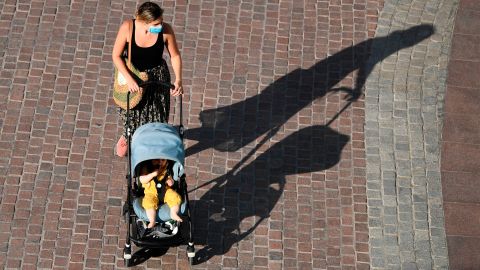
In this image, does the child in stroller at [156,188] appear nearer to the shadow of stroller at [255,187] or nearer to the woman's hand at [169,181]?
the woman's hand at [169,181]

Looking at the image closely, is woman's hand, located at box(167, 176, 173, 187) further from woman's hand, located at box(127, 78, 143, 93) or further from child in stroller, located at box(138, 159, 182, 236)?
woman's hand, located at box(127, 78, 143, 93)

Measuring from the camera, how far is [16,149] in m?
11.4

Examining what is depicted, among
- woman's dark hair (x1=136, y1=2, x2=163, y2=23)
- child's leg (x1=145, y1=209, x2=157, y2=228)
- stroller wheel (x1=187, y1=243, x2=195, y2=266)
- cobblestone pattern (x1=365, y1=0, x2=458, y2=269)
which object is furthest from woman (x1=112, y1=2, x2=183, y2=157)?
cobblestone pattern (x1=365, y1=0, x2=458, y2=269)

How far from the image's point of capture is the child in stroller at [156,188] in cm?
993

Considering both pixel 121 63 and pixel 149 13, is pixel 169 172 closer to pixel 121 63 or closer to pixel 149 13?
pixel 121 63

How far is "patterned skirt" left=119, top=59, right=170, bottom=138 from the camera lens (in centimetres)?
1035

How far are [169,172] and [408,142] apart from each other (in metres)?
3.47

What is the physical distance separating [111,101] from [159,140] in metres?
2.40

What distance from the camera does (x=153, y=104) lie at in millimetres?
10570

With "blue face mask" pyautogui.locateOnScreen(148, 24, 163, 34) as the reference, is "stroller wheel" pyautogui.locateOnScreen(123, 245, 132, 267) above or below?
below

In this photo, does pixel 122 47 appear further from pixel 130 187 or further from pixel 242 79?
pixel 242 79

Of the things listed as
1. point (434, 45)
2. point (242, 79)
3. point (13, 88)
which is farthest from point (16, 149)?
point (434, 45)

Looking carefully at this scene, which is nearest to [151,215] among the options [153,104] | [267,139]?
[153,104]

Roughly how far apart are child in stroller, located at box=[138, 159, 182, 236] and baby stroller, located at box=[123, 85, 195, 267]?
60 mm
